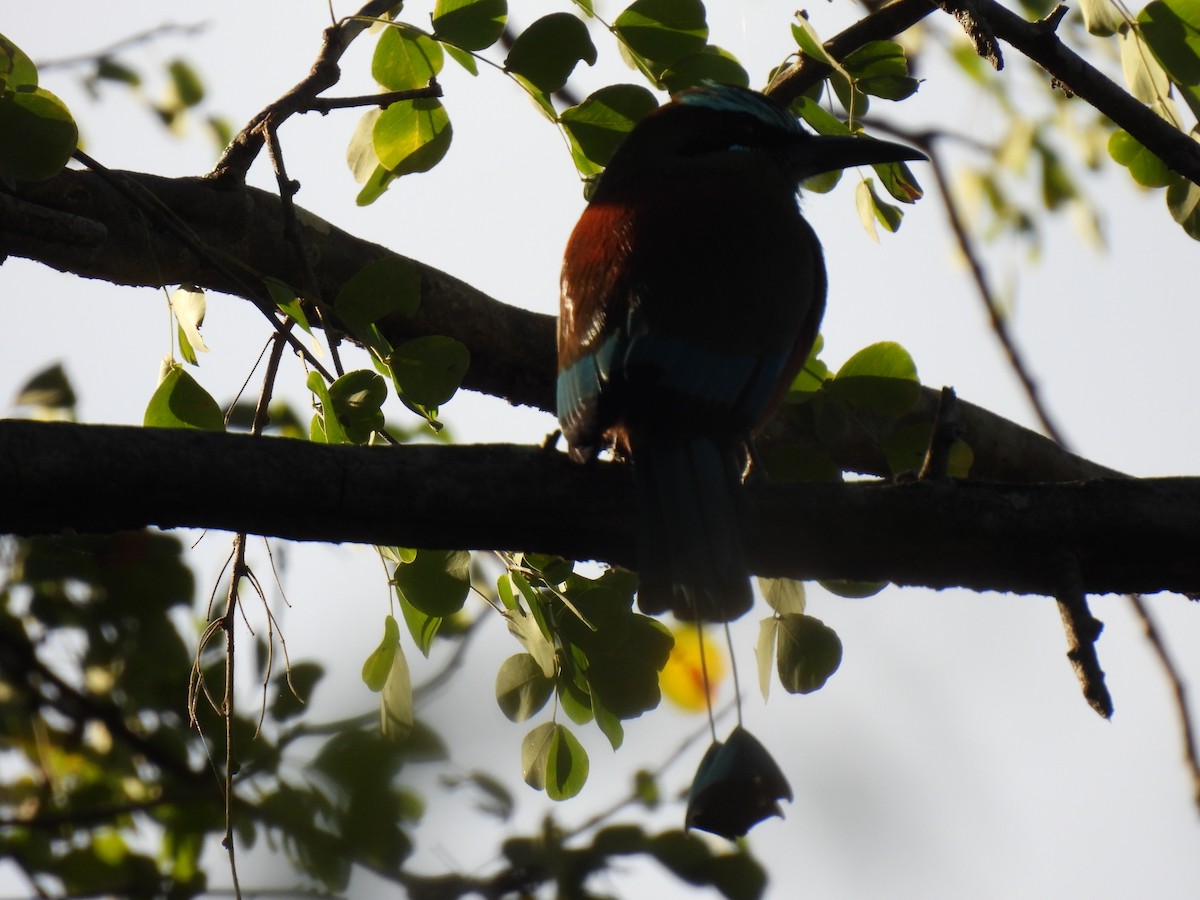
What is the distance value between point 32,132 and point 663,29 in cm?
146

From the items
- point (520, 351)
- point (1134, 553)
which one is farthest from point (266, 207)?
point (1134, 553)

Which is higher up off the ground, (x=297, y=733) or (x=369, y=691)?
(x=369, y=691)

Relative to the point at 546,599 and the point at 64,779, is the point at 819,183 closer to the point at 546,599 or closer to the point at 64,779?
the point at 546,599

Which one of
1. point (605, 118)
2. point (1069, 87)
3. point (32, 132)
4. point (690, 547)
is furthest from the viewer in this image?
point (605, 118)

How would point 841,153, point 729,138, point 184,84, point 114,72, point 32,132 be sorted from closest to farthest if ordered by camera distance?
point 32,132 < point 841,153 < point 729,138 < point 114,72 < point 184,84

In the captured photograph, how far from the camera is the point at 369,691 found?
261 cm

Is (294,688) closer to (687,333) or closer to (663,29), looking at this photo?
(687,333)

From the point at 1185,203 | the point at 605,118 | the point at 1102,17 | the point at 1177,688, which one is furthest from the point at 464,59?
the point at 1177,688

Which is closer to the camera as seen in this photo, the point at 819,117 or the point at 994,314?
the point at 819,117

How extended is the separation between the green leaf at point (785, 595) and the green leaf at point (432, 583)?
0.69 metres

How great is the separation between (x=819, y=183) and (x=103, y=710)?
8.22 feet

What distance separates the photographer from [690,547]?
249 centimetres

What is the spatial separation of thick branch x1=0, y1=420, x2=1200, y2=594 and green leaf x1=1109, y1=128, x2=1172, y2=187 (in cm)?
97

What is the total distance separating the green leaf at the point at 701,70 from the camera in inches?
124
